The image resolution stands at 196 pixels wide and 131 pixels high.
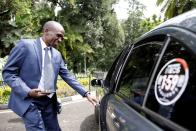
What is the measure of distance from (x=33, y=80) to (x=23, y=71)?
13 cm

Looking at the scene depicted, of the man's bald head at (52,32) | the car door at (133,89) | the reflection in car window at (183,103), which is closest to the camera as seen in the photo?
the reflection in car window at (183,103)

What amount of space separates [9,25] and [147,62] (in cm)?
1843

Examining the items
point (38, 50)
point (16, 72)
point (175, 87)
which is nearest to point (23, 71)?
point (16, 72)

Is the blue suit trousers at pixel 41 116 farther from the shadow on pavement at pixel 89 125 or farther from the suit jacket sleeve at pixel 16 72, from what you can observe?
the shadow on pavement at pixel 89 125

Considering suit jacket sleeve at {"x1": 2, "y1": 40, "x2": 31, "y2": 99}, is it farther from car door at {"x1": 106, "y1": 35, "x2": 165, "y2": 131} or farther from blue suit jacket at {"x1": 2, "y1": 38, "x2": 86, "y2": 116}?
car door at {"x1": 106, "y1": 35, "x2": 165, "y2": 131}

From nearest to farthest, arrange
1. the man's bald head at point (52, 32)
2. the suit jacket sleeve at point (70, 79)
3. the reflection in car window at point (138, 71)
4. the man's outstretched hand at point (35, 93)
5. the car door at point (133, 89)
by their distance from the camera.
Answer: the car door at point (133, 89), the reflection in car window at point (138, 71), the man's outstretched hand at point (35, 93), the man's bald head at point (52, 32), the suit jacket sleeve at point (70, 79)

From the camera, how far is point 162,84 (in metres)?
2.26

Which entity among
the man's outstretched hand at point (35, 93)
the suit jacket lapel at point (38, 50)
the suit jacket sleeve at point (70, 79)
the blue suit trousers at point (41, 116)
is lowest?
the blue suit trousers at point (41, 116)

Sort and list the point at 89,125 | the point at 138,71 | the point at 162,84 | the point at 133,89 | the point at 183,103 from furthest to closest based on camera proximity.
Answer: the point at 89,125 < the point at 138,71 < the point at 133,89 < the point at 162,84 < the point at 183,103

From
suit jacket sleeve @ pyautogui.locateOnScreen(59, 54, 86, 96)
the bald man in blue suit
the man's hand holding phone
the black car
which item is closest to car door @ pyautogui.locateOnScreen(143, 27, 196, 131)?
the black car

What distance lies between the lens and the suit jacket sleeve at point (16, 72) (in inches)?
150

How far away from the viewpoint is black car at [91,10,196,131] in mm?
1970

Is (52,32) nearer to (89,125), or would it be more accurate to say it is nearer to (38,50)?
(38,50)

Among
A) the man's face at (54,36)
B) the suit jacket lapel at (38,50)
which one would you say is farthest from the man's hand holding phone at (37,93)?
→ the man's face at (54,36)
